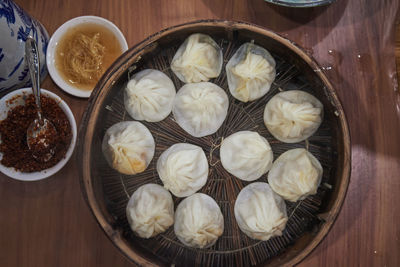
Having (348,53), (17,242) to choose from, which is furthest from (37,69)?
(348,53)

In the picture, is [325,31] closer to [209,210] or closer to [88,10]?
[209,210]

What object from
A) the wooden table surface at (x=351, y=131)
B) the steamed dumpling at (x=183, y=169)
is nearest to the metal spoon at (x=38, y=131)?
the wooden table surface at (x=351, y=131)

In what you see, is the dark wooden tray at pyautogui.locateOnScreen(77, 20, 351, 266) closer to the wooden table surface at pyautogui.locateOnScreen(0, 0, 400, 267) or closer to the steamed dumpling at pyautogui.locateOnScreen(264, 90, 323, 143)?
the steamed dumpling at pyautogui.locateOnScreen(264, 90, 323, 143)

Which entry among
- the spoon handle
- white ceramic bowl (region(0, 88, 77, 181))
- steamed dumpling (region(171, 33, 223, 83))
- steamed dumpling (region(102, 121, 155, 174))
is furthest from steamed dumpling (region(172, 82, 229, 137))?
the spoon handle

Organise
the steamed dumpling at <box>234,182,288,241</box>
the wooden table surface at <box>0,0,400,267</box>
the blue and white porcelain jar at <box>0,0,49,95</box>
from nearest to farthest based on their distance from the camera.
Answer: the blue and white porcelain jar at <box>0,0,49,95</box>, the steamed dumpling at <box>234,182,288,241</box>, the wooden table surface at <box>0,0,400,267</box>

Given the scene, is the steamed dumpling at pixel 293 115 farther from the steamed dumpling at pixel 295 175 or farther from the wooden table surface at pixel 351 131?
the wooden table surface at pixel 351 131

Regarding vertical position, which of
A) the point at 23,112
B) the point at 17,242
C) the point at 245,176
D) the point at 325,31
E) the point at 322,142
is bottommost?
the point at 17,242
